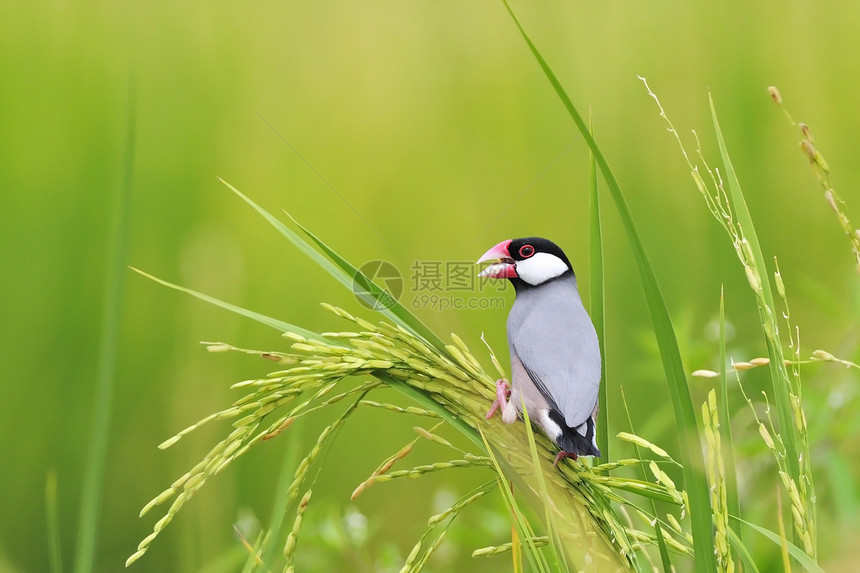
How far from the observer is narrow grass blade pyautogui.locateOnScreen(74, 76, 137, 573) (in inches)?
35.8

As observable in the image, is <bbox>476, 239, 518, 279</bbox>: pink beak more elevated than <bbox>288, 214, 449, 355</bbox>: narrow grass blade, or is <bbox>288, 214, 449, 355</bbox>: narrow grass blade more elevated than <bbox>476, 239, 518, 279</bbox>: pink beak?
<bbox>476, 239, 518, 279</bbox>: pink beak

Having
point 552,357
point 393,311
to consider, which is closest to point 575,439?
point 552,357

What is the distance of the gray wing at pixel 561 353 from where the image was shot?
3.15 ft

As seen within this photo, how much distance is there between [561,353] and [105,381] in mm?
618

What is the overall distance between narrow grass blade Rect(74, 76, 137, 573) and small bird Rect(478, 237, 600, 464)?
1.64ft

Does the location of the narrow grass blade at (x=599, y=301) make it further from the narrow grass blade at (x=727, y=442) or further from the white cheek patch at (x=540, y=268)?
the white cheek patch at (x=540, y=268)

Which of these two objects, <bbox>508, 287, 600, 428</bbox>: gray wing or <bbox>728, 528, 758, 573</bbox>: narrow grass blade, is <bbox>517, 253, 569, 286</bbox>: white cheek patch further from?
<bbox>728, 528, 758, 573</bbox>: narrow grass blade

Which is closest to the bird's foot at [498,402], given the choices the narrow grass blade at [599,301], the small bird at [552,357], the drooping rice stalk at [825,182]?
the small bird at [552,357]

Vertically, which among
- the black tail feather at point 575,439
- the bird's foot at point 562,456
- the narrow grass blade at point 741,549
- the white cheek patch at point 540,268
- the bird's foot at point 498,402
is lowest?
the narrow grass blade at point 741,549

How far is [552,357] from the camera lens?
3.39 ft

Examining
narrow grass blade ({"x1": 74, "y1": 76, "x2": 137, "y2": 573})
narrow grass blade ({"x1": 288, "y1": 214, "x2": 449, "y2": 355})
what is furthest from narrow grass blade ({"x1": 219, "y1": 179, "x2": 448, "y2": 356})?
narrow grass blade ({"x1": 74, "y1": 76, "x2": 137, "y2": 573})

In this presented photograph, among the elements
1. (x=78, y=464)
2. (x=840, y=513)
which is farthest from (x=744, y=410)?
(x=78, y=464)

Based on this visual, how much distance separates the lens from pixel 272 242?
246 centimetres

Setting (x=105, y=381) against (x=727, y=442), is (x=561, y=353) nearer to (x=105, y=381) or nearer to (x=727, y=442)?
(x=727, y=442)
